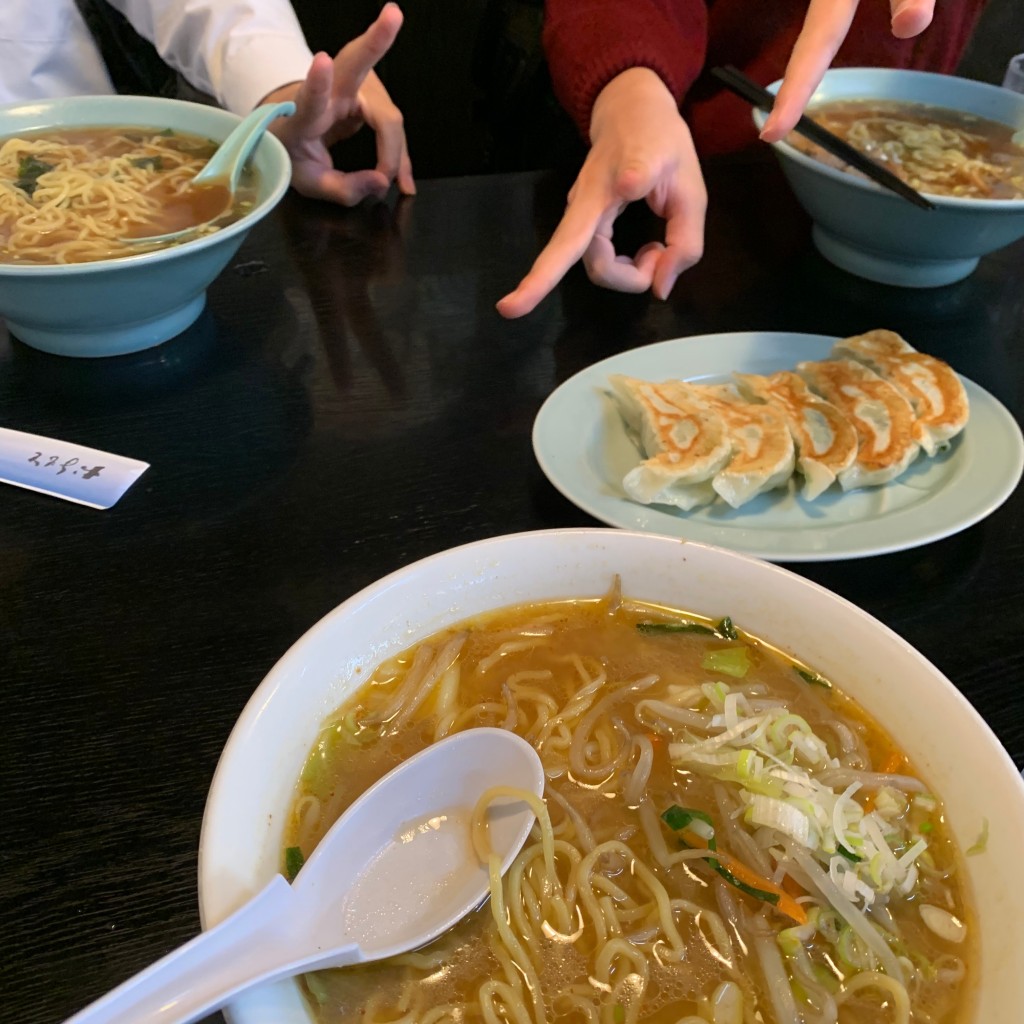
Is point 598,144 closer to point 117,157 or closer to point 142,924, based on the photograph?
point 117,157

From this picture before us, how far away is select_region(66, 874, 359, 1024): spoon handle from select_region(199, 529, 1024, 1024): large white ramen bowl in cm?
2

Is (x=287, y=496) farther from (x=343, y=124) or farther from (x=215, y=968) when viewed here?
(x=343, y=124)

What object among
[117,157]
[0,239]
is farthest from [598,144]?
[0,239]

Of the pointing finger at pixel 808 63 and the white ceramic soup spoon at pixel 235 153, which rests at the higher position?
the pointing finger at pixel 808 63

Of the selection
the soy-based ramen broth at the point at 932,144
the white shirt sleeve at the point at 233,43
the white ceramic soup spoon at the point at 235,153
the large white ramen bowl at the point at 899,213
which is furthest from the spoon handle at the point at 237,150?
the soy-based ramen broth at the point at 932,144

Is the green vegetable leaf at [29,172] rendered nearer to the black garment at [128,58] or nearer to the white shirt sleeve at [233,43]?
the white shirt sleeve at [233,43]

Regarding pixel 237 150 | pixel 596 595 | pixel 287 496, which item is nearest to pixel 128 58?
pixel 237 150

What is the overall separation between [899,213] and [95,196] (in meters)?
1.96

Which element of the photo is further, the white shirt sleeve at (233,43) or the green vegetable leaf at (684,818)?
the white shirt sleeve at (233,43)

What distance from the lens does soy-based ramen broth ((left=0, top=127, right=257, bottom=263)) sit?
6.00 feet

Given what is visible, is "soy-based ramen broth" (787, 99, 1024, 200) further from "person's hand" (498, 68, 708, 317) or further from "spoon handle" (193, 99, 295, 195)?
"spoon handle" (193, 99, 295, 195)

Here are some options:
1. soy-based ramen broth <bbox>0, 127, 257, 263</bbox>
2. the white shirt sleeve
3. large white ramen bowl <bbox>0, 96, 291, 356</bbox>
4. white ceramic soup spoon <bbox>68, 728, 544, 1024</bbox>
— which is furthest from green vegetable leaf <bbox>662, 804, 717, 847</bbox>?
the white shirt sleeve

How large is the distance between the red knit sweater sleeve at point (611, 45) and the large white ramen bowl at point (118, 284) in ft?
3.56

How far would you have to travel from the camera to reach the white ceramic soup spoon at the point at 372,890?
658 mm
